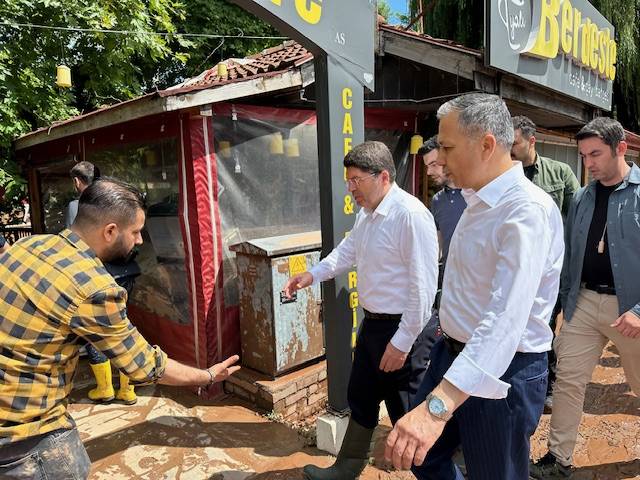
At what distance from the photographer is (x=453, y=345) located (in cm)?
185

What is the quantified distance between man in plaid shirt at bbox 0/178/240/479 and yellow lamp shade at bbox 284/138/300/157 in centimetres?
316

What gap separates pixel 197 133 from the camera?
4.19 m

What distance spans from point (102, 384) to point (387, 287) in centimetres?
303

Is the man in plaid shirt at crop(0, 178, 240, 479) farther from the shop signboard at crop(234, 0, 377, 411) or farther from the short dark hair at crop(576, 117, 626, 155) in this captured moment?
the short dark hair at crop(576, 117, 626, 155)

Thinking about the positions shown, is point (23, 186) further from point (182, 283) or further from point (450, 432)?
point (450, 432)

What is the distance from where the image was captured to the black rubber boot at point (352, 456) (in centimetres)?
281

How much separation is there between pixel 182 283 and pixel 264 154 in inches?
59.8

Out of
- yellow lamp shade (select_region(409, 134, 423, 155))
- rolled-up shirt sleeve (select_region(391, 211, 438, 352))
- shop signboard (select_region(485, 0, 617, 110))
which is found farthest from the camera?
yellow lamp shade (select_region(409, 134, 423, 155))

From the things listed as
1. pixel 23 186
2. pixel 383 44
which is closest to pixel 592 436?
pixel 383 44

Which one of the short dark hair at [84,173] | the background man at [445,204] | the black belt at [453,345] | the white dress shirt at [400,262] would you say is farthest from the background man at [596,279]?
the short dark hair at [84,173]

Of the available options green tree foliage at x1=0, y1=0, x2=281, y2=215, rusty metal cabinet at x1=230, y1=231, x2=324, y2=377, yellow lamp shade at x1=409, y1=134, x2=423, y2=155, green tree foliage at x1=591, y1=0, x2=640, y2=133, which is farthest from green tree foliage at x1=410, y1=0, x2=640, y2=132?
rusty metal cabinet at x1=230, y1=231, x2=324, y2=377

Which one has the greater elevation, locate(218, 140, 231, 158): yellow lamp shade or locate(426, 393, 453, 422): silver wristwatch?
locate(218, 140, 231, 158): yellow lamp shade

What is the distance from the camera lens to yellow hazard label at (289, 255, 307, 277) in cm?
416

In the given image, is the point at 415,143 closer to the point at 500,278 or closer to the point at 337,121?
the point at 337,121
